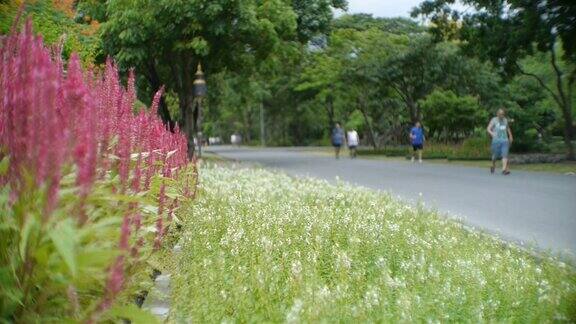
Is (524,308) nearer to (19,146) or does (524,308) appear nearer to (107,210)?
(107,210)

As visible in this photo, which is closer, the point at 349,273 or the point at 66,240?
the point at 66,240

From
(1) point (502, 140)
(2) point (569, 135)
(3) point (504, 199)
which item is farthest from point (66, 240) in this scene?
(2) point (569, 135)

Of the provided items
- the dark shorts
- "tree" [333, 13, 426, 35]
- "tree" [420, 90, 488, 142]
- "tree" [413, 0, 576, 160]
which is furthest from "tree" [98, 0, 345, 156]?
"tree" [420, 90, 488, 142]

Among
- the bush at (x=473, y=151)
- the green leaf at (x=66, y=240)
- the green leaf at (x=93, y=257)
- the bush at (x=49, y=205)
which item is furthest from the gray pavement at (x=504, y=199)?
the bush at (x=473, y=151)

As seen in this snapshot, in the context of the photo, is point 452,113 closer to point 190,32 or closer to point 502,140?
point 190,32

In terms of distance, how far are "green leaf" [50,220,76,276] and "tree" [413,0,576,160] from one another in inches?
790

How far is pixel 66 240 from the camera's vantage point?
7.34 feet

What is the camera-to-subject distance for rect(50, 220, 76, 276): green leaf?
2.17 metres

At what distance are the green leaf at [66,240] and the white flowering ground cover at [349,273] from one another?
1124 mm

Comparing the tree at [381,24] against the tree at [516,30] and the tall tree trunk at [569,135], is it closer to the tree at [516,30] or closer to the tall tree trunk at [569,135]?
the tree at [516,30]

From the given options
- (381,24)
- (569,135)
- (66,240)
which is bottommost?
(66,240)

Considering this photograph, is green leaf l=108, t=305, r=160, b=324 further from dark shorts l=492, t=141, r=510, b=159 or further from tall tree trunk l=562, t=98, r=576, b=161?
tall tree trunk l=562, t=98, r=576, b=161

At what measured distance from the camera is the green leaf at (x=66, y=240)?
217cm

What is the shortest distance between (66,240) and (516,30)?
23.2 metres
